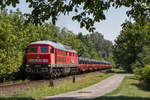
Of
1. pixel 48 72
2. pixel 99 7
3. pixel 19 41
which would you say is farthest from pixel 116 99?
pixel 19 41

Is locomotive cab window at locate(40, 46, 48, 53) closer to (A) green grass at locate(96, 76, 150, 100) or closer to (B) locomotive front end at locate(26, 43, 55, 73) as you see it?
(B) locomotive front end at locate(26, 43, 55, 73)

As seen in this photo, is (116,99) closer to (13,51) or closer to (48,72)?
(48,72)

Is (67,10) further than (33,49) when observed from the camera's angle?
No

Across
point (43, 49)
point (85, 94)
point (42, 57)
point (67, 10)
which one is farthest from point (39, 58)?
point (67, 10)

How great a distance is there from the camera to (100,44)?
7131 inches

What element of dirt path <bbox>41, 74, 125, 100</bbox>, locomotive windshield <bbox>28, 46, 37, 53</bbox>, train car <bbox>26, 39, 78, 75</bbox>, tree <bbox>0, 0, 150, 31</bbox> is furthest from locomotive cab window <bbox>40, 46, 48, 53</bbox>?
tree <bbox>0, 0, 150, 31</bbox>

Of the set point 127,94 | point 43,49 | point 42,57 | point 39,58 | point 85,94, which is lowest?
point 127,94

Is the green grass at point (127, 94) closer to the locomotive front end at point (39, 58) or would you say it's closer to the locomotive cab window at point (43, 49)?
the locomotive front end at point (39, 58)

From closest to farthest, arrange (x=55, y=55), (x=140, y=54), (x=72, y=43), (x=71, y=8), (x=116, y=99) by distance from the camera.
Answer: (x=71, y=8)
(x=116, y=99)
(x=55, y=55)
(x=140, y=54)
(x=72, y=43)

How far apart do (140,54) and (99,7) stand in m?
45.9

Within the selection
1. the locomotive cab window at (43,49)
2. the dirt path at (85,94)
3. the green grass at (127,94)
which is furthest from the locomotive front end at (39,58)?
the green grass at (127,94)

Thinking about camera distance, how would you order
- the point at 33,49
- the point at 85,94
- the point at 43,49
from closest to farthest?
the point at 85,94
the point at 43,49
the point at 33,49

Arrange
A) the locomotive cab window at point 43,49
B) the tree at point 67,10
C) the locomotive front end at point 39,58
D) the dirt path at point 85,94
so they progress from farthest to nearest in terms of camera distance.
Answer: the locomotive cab window at point 43,49, the locomotive front end at point 39,58, the dirt path at point 85,94, the tree at point 67,10

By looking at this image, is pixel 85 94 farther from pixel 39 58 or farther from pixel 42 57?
pixel 39 58
